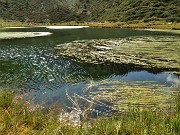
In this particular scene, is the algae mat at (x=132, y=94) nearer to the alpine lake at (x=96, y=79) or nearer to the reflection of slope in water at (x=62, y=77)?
the alpine lake at (x=96, y=79)

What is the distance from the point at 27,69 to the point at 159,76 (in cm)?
1688

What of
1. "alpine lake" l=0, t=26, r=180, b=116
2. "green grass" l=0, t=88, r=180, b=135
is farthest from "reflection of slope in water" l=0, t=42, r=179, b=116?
"green grass" l=0, t=88, r=180, b=135

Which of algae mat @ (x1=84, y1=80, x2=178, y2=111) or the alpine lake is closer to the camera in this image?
algae mat @ (x1=84, y1=80, x2=178, y2=111)

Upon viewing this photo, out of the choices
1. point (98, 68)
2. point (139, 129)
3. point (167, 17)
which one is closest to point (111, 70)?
point (98, 68)

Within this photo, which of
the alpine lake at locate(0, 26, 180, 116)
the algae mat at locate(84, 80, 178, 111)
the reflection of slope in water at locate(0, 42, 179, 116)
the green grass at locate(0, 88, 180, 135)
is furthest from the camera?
the reflection of slope in water at locate(0, 42, 179, 116)

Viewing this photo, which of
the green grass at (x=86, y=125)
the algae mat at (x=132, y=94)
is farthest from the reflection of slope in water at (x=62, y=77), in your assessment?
the green grass at (x=86, y=125)

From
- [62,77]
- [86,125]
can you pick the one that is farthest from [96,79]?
[86,125]

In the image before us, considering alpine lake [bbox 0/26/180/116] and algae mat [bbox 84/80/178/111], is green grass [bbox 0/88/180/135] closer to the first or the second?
alpine lake [bbox 0/26/180/116]

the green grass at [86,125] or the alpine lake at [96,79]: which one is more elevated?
the green grass at [86,125]

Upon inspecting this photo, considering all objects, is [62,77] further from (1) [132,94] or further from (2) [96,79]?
(1) [132,94]

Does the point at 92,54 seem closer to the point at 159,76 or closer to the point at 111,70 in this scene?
the point at 111,70

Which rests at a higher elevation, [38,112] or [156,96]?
[38,112]

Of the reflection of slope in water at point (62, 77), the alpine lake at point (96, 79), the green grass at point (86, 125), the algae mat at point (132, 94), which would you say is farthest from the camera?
the reflection of slope in water at point (62, 77)

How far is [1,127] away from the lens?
12.4m
